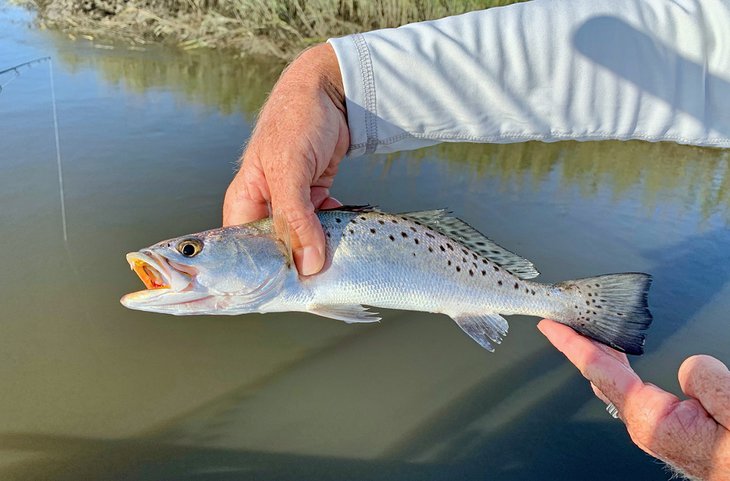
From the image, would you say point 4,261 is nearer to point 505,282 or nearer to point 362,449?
point 362,449

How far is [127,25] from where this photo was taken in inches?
462

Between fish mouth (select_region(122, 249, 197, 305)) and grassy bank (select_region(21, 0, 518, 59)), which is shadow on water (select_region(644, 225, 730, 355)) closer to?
fish mouth (select_region(122, 249, 197, 305))

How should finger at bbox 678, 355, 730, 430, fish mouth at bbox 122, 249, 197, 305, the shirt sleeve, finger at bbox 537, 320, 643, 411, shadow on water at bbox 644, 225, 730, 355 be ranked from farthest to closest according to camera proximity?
shadow on water at bbox 644, 225, 730, 355 → the shirt sleeve → fish mouth at bbox 122, 249, 197, 305 → finger at bbox 537, 320, 643, 411 → finger at bbox 678, 355, 730, 430

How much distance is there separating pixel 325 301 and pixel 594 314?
1.28 m

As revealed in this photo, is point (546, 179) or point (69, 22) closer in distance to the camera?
point (546, 179)

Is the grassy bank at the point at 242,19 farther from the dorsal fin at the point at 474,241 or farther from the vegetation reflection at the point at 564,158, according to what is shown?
the dorsal fin at the point at 474,241

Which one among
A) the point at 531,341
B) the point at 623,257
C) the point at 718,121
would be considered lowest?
the point at 531,341

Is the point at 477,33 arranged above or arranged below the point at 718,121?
above

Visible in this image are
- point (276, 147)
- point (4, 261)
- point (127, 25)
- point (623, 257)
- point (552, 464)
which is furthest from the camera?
point (127, 25)

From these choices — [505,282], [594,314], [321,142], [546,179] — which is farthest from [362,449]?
[546,179]

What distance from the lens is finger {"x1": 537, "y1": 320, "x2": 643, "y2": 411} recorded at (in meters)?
2.08

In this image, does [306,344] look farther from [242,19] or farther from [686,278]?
[242,19]

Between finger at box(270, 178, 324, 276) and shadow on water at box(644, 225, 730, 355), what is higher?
finger at box(270, 178, 324, 276)

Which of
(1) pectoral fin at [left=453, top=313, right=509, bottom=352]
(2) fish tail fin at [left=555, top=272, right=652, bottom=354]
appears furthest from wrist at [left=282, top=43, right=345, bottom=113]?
(2) fish tail fin at [left=555, top=272, right=652, bottom=354]
